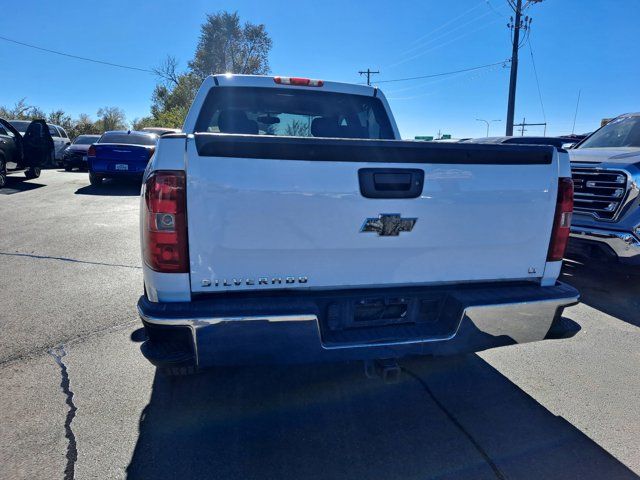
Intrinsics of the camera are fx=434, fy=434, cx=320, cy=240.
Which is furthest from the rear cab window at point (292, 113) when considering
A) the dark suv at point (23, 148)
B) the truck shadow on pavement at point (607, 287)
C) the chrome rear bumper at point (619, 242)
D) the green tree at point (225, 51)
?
the green tree at point (225, 51)

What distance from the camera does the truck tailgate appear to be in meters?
2.10

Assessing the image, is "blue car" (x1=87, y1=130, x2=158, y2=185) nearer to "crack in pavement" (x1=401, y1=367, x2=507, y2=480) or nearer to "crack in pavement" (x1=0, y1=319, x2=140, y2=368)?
"crack in pavement" (x1=0, y1=319, x2=140, y2=368)

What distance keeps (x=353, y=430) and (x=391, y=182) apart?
1498 mm

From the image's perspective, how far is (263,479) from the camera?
2.22 metres

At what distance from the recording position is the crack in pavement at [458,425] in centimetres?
232

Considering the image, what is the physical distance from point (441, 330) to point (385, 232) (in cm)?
68

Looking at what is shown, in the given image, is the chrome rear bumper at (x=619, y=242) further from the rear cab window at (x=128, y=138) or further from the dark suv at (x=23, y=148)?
the dark suv at (x=23, y=148)

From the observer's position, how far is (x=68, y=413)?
2699 mm

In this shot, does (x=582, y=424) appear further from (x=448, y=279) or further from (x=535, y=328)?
(x=448, y=279)

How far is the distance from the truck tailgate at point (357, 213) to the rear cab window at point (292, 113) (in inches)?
66.5

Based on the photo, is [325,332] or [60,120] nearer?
[325,332]

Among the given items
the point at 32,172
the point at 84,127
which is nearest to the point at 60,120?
the point at 84,127

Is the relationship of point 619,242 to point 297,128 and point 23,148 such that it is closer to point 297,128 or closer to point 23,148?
point 297,128

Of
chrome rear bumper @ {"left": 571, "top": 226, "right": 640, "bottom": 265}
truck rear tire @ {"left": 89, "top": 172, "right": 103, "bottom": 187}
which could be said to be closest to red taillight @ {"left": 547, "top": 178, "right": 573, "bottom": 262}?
chrome rear bumper @ {"left": 571, "top": 226, "right": 640, "bottom": 265}
